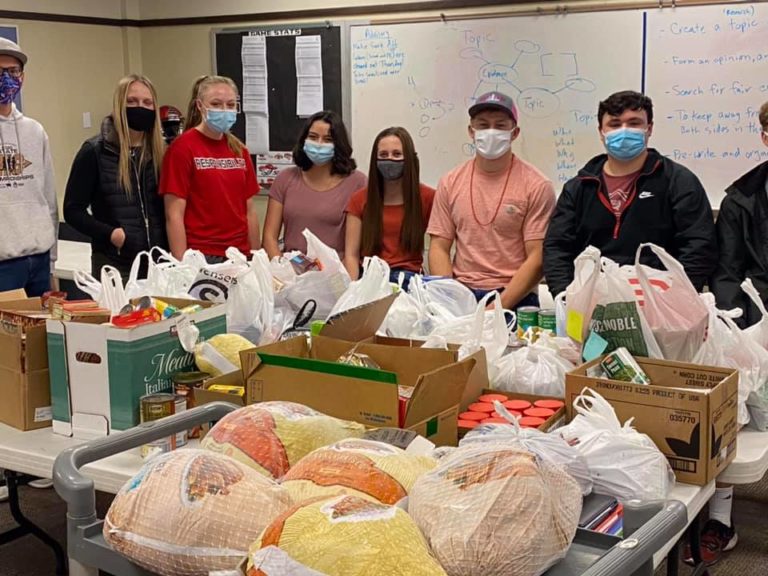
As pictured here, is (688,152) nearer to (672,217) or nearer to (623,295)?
(672,217)

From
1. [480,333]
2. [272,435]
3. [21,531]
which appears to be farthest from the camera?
[21,531]

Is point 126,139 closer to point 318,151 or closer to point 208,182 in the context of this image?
point 208,182

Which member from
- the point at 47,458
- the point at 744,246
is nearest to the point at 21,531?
the point at 47,458

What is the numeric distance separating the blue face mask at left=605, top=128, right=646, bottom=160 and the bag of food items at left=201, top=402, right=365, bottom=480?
1.95 m

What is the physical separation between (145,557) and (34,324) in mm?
1058

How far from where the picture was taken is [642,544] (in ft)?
3.28

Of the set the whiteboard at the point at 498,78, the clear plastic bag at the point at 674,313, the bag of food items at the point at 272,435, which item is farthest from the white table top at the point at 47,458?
the whiteboard at the point at 498,78

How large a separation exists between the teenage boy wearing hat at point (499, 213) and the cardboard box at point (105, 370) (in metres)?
1.58

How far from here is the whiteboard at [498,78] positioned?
4.25m

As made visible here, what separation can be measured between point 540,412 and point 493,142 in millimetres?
1713

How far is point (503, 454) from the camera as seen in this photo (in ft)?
3.38

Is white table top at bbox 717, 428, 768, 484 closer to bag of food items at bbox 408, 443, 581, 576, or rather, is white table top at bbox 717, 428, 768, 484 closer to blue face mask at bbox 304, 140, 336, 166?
bag of food items at bbox 408, 443, 581, 576

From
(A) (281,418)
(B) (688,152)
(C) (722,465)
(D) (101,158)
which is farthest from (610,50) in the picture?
(A) (281,418)

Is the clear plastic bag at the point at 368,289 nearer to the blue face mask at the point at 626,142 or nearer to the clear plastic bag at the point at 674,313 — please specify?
the clear plastic bag at the point at 674,313
